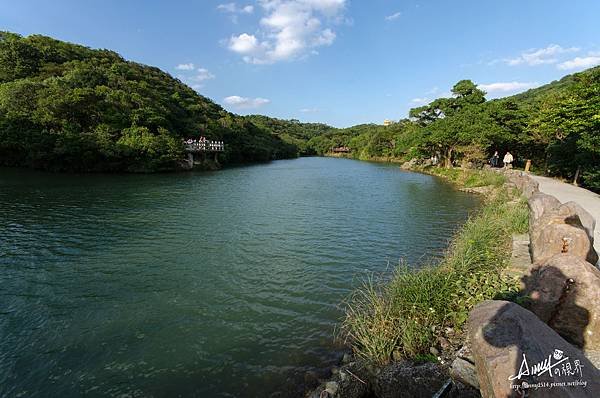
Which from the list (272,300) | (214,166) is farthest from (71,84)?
(272,300)

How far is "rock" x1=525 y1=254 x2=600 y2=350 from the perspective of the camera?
4.27 meters

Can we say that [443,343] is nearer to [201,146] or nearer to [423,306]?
[423,306]

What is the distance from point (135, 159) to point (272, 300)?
38935mm

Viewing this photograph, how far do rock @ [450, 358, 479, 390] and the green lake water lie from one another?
8.82 feet

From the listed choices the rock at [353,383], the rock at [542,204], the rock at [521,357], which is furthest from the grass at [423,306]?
the rock at [521,357]

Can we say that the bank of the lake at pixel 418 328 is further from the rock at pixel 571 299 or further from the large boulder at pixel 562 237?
the large boulder at pixel 562 237

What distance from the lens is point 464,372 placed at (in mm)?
4285

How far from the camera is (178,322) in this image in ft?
25.4

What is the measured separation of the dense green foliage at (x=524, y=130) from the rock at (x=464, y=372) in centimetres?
1881

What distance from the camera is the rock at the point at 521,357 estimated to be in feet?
8.46

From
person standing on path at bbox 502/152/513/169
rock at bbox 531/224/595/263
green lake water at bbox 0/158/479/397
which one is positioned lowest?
green lake water at bbox 0/158/479/397

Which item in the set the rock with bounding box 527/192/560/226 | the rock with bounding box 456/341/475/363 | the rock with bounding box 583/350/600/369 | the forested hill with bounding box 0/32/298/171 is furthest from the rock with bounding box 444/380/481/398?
the forested hill with bounding box 0/32/298/171

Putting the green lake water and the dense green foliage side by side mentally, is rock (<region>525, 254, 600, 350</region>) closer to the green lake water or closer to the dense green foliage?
the green lake water

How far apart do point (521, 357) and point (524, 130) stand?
39745 millimetres
